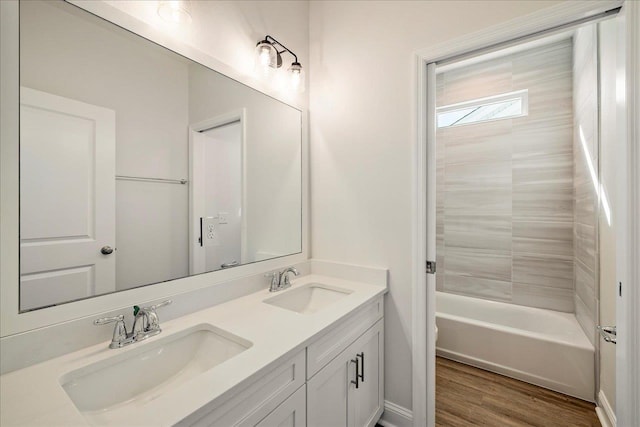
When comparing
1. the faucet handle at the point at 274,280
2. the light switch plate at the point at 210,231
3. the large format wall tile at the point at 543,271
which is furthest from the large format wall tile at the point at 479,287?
the light switch plate at the point at 210,231

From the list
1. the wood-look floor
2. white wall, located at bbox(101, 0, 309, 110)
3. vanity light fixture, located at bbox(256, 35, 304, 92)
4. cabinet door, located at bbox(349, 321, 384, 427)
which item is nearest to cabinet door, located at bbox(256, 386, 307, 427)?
cabinet door, located at bbox(349, 321, 384, 427)

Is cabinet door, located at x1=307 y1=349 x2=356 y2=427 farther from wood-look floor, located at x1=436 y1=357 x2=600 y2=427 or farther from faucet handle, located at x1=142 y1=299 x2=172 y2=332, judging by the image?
wood-look floor, located at x1=436 y1=357 x2=600 y2=427

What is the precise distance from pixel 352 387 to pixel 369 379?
190 mm

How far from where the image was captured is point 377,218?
5.32 feet

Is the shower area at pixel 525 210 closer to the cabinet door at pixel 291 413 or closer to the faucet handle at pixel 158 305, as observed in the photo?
the cabinet door at pixel 291 413

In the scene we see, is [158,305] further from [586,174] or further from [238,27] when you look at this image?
[586,174]

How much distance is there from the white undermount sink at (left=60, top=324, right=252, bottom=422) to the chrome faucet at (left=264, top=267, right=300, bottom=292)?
487mm

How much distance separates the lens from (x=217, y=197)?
1.37 metres

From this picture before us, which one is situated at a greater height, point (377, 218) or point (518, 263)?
point (377, 218)

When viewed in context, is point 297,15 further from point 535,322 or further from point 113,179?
point 535,322

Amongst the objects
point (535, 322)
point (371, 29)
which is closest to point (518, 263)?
point (535, 322)

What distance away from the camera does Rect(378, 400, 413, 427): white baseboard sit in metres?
1.52

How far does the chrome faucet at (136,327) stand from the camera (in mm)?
897

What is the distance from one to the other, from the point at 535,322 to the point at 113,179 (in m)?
3.14
